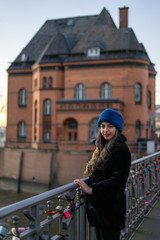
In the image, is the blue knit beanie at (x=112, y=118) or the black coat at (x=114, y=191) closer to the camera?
the black coat at (x=114, y=191)

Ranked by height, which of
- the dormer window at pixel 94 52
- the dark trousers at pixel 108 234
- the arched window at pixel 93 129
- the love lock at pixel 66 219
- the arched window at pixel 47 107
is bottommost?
the dark trousers at pixel 108 234

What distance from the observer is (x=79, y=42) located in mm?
33406

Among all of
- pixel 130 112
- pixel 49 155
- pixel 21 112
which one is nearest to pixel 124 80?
pixel 130 112

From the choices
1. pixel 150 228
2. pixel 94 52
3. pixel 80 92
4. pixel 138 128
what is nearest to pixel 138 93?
pixel 138 128

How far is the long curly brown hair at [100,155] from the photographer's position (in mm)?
3530

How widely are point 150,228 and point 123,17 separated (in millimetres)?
31635

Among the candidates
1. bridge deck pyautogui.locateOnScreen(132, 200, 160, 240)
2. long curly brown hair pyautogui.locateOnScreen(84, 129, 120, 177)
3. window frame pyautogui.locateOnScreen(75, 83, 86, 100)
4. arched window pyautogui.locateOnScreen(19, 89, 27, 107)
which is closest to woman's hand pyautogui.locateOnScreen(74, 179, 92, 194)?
long curly brown hair pyautogui.locateOnScreen(84, 129, 120, 177)

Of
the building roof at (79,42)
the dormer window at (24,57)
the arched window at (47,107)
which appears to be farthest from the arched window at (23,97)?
the arched window at (47,107)

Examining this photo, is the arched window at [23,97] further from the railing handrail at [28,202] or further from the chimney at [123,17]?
the railing handrail at [28,202]

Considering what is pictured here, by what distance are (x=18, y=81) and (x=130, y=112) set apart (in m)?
13.4

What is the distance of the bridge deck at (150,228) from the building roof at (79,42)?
2511 centimetres

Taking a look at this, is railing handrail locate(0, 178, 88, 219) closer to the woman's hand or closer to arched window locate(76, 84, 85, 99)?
the woman's hand

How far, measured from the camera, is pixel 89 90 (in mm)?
31703

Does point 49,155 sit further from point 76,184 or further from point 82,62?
point 76,184
